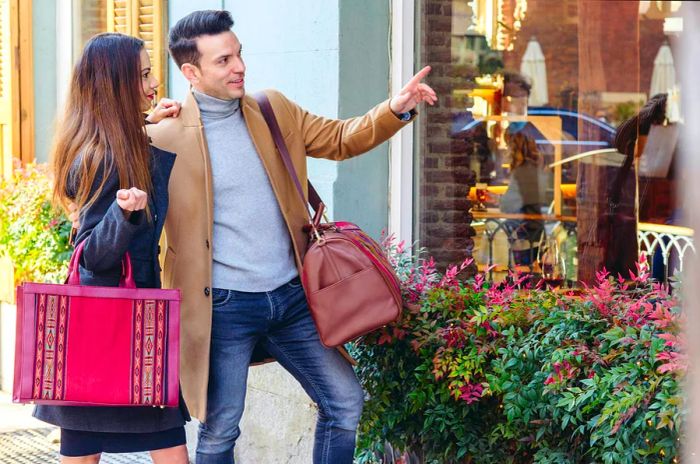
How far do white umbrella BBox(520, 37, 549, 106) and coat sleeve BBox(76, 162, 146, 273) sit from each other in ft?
26.8

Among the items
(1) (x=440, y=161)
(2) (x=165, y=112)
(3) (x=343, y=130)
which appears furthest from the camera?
(1) (x=440, y=161)

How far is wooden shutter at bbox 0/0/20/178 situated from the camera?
29.5 ft

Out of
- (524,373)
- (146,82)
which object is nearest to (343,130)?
(146,82)

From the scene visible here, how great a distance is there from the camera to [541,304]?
12.8ft

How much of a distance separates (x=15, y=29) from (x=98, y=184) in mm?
6004

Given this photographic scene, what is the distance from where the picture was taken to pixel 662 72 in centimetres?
1284

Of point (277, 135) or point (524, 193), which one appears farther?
point (524, 193)

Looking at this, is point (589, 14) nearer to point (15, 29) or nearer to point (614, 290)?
point (15, 29)

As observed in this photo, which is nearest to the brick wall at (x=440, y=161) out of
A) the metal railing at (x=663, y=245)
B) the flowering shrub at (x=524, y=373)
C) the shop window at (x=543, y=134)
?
the shop window at (x=543, y=134)

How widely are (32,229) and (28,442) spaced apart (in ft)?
5.77

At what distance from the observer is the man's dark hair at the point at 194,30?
149 inches

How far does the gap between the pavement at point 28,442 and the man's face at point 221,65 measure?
312 cm

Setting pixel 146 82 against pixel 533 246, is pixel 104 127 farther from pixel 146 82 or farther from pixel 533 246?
pixel 533 246

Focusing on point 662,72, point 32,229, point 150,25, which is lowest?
point 32,229
